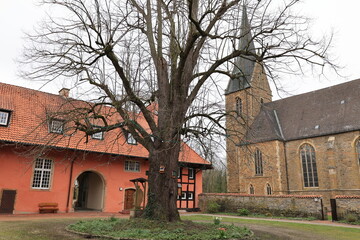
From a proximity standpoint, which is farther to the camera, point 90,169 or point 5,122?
point 90,169

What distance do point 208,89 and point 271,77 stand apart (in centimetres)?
224

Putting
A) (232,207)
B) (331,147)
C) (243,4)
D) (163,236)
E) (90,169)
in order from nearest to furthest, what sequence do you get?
1. (163,236)
2. (243,4)
3. (90,169)
4. (232,207)
5. (331,147)

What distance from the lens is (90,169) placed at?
60.7ft

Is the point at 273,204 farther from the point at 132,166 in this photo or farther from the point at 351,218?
the point at 132,166

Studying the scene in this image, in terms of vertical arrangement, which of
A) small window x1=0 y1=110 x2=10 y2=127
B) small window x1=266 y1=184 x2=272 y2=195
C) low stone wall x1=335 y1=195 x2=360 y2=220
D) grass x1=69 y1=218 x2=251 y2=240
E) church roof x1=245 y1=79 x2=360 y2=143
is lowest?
grass x1=69 y1=218 x2=251 y2=240

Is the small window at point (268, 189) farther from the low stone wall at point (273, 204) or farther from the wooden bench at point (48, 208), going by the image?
the wooden bench at point (48, 208)

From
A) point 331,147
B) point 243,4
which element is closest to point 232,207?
point 331,147

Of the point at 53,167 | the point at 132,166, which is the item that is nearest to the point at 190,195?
the point at 132,166

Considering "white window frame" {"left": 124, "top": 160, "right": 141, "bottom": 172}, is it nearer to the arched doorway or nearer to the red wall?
the red wall

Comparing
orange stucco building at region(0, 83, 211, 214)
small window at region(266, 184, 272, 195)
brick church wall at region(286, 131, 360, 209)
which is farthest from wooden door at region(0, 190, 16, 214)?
brick church wall at region(286, 131, 360, 209)

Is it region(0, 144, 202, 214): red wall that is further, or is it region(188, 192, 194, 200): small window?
region(188, 192, 194, 200): small window

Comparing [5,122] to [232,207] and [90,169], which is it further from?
[232,207]

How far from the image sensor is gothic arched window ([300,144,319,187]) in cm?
2686

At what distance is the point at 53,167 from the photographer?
56.0 ft
